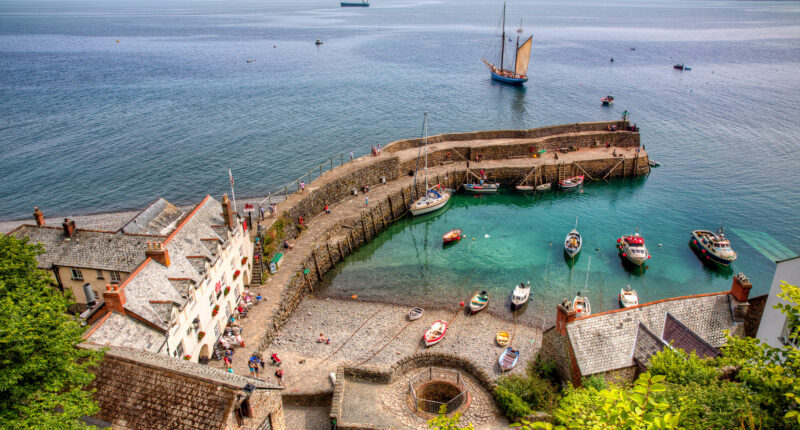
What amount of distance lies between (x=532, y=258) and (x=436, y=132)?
43.2 meters

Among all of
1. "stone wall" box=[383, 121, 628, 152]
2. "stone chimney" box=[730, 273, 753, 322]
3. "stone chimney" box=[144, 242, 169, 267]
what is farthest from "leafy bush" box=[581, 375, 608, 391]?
"stone wall" box=[383, 121, 628, 152]

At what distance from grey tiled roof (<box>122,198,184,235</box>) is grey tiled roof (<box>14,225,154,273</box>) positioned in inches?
87.9

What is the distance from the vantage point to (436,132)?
3558 inches

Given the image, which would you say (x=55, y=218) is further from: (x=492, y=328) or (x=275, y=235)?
(x=492, y=328)

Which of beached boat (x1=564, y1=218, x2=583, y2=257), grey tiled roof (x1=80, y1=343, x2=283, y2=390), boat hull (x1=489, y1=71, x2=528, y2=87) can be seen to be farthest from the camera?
boat hull (x1=489, y1=71, x2=528, y2=87)

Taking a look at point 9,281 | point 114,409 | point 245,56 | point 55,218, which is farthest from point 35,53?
point 114,409

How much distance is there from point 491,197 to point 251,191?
3436 centimetres

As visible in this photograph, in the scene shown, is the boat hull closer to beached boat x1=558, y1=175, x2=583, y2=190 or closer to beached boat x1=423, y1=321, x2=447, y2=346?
beached boat x1=558, y1=175, x2=583, y2=190

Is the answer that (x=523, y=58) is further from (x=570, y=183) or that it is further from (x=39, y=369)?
(x=39, y=369)

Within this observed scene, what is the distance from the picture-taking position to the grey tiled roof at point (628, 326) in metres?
26.9

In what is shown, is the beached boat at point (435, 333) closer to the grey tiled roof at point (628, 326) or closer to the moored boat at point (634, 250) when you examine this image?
the grey tiled roof at point (628, 326)

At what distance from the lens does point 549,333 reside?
99.5 feet

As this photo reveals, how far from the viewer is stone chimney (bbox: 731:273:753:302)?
29.9 meters

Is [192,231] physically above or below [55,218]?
above
